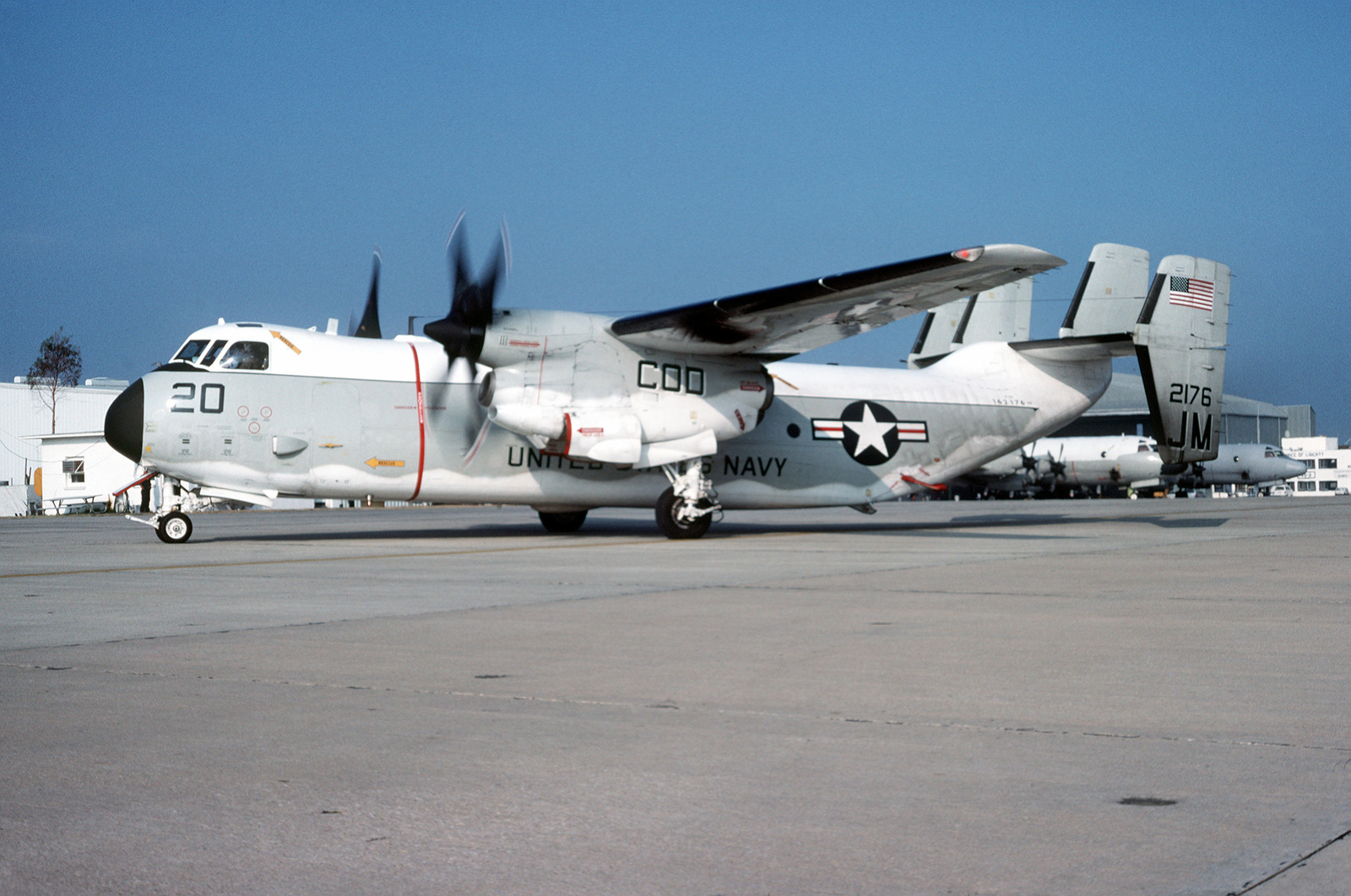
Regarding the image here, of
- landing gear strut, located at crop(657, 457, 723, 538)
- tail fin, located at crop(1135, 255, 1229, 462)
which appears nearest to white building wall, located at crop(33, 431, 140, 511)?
landing gear strut, located at crop(657, 457, 723, 538)

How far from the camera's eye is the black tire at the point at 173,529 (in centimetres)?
1877

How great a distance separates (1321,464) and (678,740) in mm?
110151

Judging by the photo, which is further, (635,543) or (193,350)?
(635,543)

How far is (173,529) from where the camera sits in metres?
18.8

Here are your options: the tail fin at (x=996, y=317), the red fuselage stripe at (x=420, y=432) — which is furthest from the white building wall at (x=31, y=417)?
the tail fin at (x=996, y=317)

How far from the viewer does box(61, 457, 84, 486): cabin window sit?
54.8m

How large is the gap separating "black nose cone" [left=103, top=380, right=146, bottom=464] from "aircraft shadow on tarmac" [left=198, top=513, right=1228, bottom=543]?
2.28 meters

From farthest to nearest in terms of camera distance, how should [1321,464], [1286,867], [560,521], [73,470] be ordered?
[1321,464], [73,470], [560,521], [1286,867]

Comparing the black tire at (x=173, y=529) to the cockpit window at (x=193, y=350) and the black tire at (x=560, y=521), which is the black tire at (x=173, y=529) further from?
the black tire at (x=560, y=521)

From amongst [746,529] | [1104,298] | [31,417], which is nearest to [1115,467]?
[1104,298]

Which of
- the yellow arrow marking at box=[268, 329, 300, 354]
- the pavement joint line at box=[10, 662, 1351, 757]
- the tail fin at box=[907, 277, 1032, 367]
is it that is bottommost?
the pavement joint line at box=[10, 662, 1351, 757]

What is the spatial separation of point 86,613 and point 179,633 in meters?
1.70

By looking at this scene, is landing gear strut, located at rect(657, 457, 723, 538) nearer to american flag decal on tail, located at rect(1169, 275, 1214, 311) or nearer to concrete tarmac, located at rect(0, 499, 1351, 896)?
concrete tarmac, located at rect(0, 499, 1351, 896)

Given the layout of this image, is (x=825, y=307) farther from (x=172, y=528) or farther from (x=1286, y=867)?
(x=1286, y=867)
